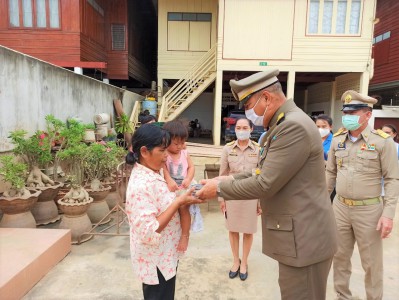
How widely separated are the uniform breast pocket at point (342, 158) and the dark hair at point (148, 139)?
169cm

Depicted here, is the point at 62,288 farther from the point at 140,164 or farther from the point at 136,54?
the point at 136,54

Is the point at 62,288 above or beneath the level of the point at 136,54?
beneath

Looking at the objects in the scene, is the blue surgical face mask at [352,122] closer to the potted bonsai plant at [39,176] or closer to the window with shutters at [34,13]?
the potted bonsai plant at [39,176]

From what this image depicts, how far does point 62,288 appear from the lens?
2.79m

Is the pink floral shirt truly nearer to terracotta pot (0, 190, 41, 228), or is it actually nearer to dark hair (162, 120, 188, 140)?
dark hair (162, 120, 188, 140)

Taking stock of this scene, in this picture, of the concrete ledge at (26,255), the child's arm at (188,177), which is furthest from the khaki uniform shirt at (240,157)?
the concrete ledge at (26,255)

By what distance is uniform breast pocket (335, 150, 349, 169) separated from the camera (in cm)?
252

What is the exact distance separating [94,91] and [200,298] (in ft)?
23.5

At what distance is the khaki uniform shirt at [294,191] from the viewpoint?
155cm

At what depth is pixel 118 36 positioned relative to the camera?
1299 cm

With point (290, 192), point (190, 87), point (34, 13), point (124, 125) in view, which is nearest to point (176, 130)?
point (290, 192)

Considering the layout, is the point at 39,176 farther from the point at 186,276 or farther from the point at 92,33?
the point at 92,33

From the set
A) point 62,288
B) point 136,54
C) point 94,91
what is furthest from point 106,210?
point 136,54

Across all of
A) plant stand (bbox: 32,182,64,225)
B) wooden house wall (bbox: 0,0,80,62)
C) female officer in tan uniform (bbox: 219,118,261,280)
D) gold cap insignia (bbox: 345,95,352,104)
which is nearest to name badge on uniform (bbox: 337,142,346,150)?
gold cap insignia (bbox: 345,95,352,104)
